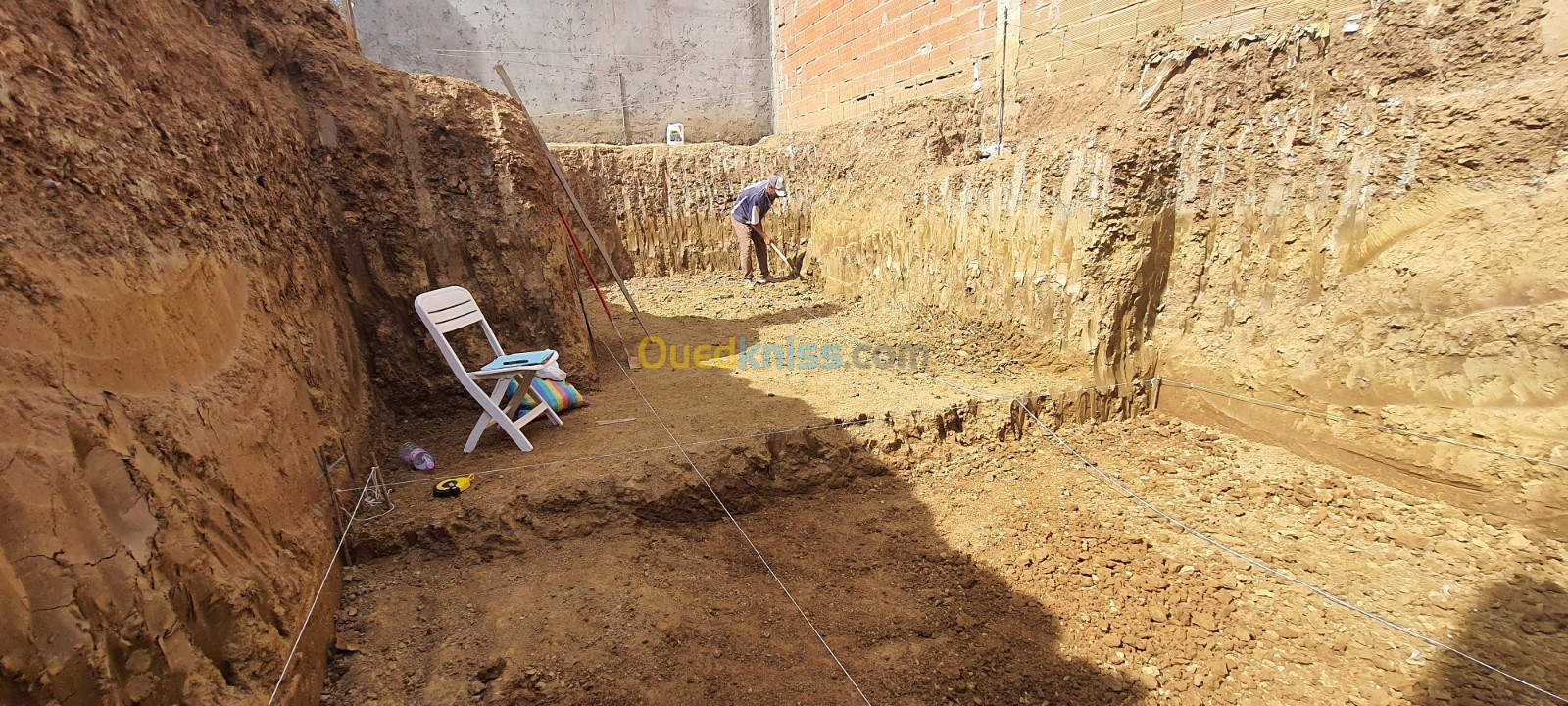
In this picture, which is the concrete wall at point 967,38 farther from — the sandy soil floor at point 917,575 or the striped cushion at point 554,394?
the striped cushion at point 554,394

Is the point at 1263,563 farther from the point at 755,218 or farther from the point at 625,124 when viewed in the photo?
the point at 625,124

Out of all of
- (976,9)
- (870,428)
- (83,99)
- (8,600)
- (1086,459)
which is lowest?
(1086,459)

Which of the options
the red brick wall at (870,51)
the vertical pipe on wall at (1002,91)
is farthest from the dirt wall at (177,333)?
the red brick wall at (870,51)

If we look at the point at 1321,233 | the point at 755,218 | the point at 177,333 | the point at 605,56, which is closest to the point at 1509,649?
the point at 1321,233

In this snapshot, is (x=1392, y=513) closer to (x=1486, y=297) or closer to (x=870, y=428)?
(x=1486, y=297)

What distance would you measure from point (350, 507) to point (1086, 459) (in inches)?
164

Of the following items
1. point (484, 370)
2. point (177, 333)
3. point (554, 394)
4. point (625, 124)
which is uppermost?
point (625, 124)

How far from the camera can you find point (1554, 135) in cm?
258

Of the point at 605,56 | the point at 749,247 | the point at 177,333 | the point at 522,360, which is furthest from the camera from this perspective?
the point at 605,56

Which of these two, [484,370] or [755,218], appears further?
[755,218]

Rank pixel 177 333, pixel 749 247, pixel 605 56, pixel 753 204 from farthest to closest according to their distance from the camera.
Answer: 1. pixel 605 56
2. pixel 749 247
3. pixel 753 204
4. pixel 177 333

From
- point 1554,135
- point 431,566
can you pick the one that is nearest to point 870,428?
point 431,566

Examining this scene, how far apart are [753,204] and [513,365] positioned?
5.26 metres

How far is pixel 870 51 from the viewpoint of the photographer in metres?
7.12
